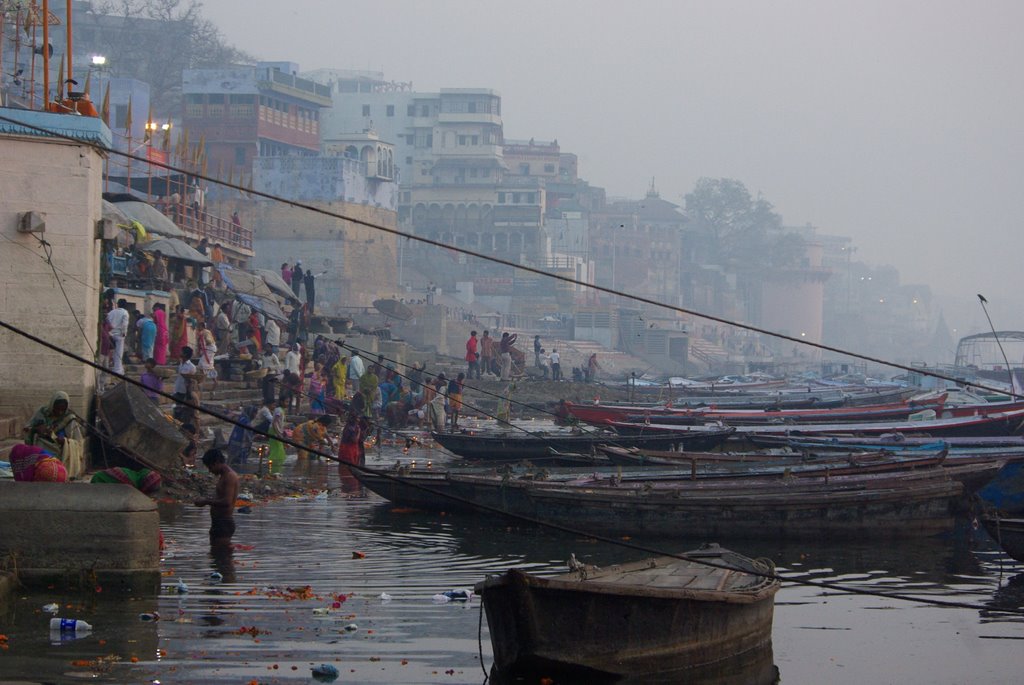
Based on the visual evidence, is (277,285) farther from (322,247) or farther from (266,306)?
(322,247)

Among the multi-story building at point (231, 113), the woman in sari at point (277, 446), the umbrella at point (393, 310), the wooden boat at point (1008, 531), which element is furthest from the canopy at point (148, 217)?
the multi-story building at point (231, 113)

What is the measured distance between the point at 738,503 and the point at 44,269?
7.06 metres

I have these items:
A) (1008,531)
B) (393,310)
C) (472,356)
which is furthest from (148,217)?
(393,310)

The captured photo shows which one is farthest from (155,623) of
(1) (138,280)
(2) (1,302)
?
(1) (138,280)

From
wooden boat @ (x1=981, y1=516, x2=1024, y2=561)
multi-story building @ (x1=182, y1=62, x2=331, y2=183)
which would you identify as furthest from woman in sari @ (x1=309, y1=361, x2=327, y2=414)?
multi-story building @ (x1=182, y1=62, x2=331, y2=183)

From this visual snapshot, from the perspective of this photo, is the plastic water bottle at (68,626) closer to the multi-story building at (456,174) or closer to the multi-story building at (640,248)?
the multi-story building at (456,174)

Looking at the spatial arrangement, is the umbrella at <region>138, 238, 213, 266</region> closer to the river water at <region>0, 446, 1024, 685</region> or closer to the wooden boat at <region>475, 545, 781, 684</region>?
the river water at <region>0, 446, 1024, 685</region>

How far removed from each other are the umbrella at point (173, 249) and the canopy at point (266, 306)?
1.27 metres

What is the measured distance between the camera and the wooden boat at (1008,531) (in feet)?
36.5

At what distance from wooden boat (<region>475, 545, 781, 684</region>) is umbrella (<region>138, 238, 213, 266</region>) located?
14.8m

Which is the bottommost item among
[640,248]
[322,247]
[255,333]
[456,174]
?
[255,333]

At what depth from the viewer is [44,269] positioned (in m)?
12.9

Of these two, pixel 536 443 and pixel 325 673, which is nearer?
pixel 325 673

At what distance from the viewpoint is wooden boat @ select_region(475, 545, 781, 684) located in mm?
7113
